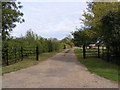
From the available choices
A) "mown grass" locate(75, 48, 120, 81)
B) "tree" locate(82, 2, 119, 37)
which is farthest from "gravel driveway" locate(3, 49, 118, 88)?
"tree" locate(82, 2, 119, 37)

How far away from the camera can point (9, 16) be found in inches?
669

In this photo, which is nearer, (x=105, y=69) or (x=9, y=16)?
(x=105, y=69)

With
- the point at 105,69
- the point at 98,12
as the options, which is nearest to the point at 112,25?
the point at 105,69

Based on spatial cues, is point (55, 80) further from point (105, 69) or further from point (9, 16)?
point (9, 16)

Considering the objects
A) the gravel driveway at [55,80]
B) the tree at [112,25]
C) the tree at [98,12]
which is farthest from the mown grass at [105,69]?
the tree at [98,12]

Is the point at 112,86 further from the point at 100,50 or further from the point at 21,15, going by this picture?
the point at 21,15

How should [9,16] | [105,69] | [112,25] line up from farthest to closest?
[9,16], [112,25], [105,69]

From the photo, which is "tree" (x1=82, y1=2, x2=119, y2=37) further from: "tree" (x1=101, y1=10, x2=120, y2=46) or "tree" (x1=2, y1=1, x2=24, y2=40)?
"tree" (x1=2, y1=1, x2=24, y2=40)

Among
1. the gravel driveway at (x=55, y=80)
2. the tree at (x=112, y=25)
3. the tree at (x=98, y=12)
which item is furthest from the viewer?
the tree at (x=98, y=12)

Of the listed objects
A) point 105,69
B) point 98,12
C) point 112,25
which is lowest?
point 105,69

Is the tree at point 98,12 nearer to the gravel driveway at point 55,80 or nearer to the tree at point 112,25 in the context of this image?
the tree at point 112,25

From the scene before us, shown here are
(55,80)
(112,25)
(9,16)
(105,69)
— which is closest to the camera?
(55,80)

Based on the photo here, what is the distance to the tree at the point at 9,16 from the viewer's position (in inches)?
622

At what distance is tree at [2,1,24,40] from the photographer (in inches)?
622
